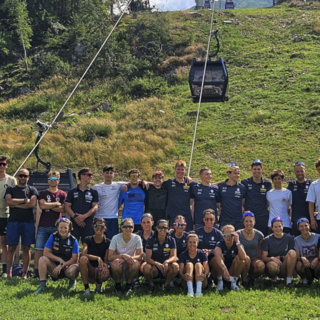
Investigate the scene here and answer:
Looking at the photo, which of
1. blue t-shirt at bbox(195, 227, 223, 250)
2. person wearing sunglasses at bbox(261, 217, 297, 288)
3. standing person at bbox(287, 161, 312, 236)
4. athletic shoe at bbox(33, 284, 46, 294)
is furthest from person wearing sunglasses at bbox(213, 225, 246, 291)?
athletic shoe at bbox(33, 284, 46, 294)

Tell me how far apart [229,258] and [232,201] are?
1061 mm

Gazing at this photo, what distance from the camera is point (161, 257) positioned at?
6594mm

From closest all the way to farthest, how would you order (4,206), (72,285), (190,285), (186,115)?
1. (190,285)
2. (72,285)
3. (4,206)
4. (186,115)

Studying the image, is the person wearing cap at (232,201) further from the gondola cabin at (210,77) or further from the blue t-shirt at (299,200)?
the gondola cabin at (210,77)

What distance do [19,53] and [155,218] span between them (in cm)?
3107

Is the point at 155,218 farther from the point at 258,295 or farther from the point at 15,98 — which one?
the point at 15,98

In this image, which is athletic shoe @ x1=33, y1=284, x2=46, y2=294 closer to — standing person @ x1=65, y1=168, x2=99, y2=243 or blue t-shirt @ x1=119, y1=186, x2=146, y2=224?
standing person @ x1=65, y1=168, x2=99, y2=243

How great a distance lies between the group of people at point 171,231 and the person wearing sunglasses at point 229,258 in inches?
0.6

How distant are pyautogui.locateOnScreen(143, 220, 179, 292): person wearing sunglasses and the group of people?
0.05ft

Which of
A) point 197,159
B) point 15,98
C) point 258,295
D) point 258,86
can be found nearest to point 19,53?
point 15,98

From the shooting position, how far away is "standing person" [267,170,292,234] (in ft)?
23.9

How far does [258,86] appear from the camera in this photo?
2450 cm

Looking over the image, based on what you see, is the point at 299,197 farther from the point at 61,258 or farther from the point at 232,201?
the point at 61,258

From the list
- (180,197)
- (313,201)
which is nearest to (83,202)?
(180,197)
